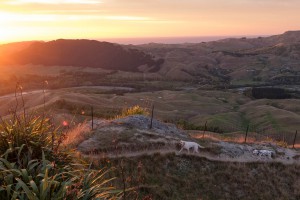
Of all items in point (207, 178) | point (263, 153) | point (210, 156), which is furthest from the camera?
point (263, 153)

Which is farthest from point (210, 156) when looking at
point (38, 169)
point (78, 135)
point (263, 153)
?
point (38, 169)

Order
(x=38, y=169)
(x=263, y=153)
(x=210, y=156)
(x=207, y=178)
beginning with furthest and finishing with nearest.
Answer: (x=263, y=153) < (x=210, y=156) < (x=207, y=178) < (x=38, y=169)

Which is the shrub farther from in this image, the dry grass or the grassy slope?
the dry grass

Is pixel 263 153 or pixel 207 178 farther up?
pixel 207 178

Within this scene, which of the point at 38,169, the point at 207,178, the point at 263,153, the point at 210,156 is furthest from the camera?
the point at 263,153

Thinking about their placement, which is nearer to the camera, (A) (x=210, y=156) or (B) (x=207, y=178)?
(B) (x=207, y=178)

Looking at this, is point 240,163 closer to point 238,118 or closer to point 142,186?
point 142,186

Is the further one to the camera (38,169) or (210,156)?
(210,156)

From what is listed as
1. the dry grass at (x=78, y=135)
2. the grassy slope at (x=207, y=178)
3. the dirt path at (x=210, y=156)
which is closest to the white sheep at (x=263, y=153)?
the dirt path at (x=210, y=156)

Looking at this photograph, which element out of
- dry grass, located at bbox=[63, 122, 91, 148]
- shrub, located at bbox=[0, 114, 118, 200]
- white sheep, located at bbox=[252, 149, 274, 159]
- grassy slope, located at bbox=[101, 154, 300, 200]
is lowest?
white sheep, located at bbox=[252, 149, 274, 159]

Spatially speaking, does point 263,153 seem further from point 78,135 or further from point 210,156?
point 78,135

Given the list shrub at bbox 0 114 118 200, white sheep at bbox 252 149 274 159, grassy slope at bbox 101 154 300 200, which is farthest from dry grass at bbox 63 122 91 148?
white sheep at bbox 252 149 274 159

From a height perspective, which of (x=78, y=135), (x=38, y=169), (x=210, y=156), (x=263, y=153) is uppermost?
(x=38, y=169)

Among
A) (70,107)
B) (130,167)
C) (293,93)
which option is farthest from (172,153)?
(293,93)
